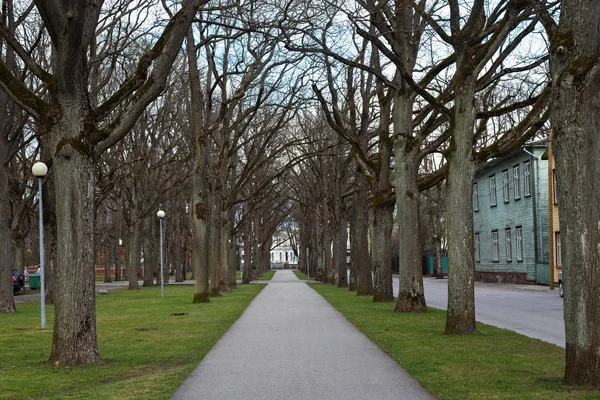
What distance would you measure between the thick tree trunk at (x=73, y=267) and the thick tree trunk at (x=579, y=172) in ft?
20.5

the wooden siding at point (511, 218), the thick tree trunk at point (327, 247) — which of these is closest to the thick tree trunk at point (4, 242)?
the thick tree trunk at point (327, 247)

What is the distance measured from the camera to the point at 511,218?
162 ft

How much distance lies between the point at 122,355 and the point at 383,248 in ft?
45.0

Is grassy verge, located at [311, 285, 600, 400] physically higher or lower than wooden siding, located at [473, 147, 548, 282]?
lower

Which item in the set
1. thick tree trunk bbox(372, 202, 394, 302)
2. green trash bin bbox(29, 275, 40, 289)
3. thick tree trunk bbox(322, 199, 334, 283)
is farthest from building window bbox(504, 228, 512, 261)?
green trash bin bbox(29, 275, 40, 289)

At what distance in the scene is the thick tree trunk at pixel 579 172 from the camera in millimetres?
8195

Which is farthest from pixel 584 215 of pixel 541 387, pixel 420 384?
pixel 420 384

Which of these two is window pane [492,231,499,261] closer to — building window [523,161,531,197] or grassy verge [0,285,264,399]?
building window [523,161,531,197]

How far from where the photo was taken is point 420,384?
9.05 metres

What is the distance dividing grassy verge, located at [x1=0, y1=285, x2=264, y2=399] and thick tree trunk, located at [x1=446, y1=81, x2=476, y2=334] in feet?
14.4

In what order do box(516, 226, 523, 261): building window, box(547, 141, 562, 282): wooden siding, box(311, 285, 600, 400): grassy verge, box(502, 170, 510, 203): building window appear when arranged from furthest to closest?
box(502, 170, 510, 203): building window → box(516, 226, 523, 261): building window → box(547, 141, 562, 282): wooden siding → box(311, 285, 600, 400): grassy verge

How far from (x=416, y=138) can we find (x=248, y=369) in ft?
36.3

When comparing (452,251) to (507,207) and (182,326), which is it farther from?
(507,207)

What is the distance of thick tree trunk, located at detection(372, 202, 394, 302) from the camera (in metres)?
24.8
